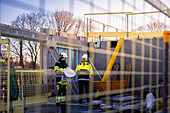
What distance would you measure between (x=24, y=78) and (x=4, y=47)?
894 mm

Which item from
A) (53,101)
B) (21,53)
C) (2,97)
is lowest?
(53,101)

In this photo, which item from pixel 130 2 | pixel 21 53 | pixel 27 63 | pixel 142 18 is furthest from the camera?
pixel 27 63

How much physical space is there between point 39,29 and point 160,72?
7.85 m

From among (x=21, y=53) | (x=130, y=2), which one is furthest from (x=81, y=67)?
(x=130, y=2)

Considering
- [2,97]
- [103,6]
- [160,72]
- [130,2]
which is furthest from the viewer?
[160,72]

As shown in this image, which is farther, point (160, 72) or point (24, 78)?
point (160, 72)

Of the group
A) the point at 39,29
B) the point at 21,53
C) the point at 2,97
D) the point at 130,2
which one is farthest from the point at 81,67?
the point at 39,29

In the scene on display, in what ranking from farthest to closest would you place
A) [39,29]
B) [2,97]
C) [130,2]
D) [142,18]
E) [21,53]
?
[21,53], [142,18], [2,97], [130,2], [39,29]

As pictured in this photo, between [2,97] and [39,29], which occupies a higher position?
[39,29]

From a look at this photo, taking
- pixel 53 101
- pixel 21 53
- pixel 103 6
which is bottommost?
pixel 53 101

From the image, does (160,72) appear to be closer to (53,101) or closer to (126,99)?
(126,99)

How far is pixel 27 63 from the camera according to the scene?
27.1ft

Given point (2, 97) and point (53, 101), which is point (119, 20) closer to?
point (2, 97)

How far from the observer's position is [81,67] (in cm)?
878
